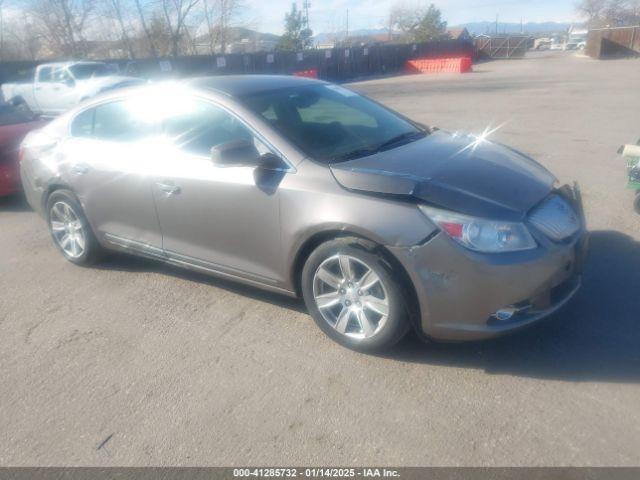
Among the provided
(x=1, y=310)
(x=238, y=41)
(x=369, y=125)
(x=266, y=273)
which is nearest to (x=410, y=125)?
(x=369, y=125)

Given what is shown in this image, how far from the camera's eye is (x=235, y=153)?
3566 mm

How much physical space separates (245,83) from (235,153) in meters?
1.01

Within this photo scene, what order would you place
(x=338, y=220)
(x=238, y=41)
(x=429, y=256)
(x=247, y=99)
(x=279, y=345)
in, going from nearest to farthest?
(x=429, y=256)
(x=338, y=220)
(x=279, y=345)
(x=247, y=99)
(x=238, y=41)

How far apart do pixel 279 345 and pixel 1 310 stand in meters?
2.41

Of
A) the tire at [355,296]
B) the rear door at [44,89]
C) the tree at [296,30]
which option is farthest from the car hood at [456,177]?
the tree at [296,30]

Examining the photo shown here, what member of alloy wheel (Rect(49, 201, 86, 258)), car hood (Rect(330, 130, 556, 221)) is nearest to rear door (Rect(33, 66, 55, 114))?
alloy wheel (Rect(49, 201, 86, 258))

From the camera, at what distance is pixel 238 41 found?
57406mm

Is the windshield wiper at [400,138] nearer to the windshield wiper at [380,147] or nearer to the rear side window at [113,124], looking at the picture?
the windshield wiper at [380,147]

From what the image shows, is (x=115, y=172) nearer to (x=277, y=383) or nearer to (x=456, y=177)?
(x=277, y=383)

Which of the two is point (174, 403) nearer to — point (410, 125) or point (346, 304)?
point (346, 304)

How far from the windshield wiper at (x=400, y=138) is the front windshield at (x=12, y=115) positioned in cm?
632

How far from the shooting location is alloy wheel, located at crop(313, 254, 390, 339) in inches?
131

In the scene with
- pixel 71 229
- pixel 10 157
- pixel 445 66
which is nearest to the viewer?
pixel 71 229

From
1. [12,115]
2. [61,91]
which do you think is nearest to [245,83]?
[12,115]
